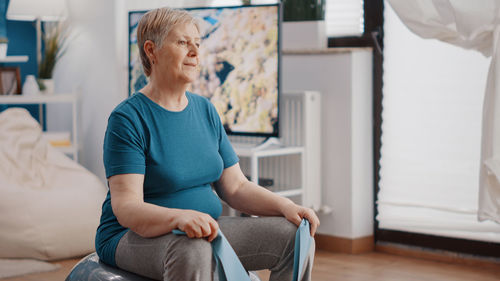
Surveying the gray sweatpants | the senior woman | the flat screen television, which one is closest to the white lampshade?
the flat screen television

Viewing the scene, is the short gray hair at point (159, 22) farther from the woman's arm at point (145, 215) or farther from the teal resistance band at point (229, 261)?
the teal resistance band at point (229, 261)

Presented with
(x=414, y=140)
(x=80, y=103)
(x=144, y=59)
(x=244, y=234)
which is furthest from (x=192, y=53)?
(x=80, y=103)

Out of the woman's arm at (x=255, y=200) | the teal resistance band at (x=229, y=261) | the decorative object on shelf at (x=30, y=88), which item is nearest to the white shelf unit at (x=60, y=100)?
the decorative object on shelf at (x=30, y=88)

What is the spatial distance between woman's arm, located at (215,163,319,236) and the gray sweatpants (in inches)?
1.5

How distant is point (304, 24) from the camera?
386 cm

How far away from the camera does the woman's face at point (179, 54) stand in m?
1.85

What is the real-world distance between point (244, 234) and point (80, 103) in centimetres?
301

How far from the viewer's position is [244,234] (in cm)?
185

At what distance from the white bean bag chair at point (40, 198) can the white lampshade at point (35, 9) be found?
2.71ft

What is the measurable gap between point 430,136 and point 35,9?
2.55 m

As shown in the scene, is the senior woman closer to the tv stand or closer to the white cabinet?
the tv stand

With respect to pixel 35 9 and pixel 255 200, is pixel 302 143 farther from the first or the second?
pixel 35 9

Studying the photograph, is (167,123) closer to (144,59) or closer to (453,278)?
(144,59)

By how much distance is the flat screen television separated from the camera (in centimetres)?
345
